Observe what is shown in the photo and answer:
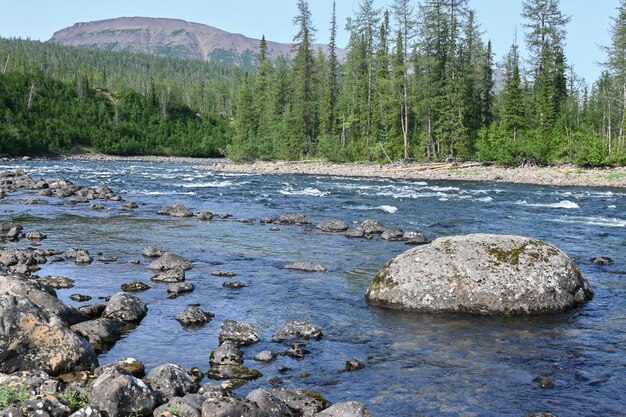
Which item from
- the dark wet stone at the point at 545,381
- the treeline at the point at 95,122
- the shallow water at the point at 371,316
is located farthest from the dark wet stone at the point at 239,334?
the treeline at the point at 95,122

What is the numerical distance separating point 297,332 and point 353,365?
169 centimetres

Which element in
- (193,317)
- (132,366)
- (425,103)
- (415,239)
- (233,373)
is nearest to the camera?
(132,366)

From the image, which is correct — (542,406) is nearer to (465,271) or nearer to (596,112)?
(465,271)

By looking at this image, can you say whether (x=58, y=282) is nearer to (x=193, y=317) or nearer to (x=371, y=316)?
(x=193, y=317)

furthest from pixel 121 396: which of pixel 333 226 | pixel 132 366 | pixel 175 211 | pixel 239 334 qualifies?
pixel 175 211

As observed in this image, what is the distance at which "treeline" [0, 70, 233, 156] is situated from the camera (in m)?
107

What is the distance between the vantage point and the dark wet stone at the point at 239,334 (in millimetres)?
9867

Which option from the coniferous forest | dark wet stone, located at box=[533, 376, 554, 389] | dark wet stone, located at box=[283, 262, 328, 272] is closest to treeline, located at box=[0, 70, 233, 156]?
the coniferous forest

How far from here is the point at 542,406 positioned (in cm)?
748

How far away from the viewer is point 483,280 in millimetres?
11641

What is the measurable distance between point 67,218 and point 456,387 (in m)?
20.7

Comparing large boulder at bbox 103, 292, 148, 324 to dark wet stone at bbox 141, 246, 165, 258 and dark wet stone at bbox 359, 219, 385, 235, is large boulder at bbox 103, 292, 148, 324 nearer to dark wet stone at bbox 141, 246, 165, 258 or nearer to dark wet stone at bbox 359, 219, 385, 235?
dark wet stone at bbox 141, 246, 165, 258

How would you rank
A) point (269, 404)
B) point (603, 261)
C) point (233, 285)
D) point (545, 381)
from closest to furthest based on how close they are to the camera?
point (269, 404)
point (545, 381)
point (233, 285)
point (603, 261)

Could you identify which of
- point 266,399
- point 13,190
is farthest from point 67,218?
point 266,399
